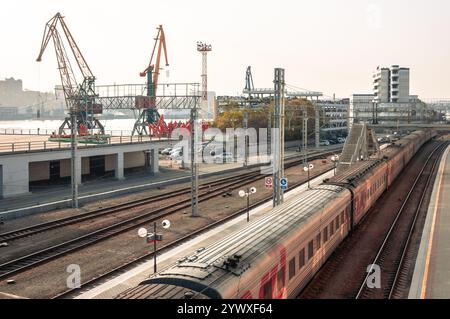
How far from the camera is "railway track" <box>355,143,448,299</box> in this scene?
20.9 meters

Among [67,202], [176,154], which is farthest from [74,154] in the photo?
[176,154]

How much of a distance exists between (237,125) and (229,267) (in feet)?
309

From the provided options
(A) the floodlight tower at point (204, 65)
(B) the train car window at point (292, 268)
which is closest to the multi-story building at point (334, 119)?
(A) the floodlight tower at point (204, 65)

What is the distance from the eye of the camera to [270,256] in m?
15.6

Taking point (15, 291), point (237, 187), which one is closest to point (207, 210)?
point (237, 187)

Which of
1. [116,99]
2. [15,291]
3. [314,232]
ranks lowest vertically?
[15,291]

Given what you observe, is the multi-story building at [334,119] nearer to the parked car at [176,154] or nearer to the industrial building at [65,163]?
the parked car at [176,154]

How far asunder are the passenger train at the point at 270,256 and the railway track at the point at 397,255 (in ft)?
7.15

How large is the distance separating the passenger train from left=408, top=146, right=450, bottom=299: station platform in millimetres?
3990

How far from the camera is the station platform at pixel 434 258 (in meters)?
20.2

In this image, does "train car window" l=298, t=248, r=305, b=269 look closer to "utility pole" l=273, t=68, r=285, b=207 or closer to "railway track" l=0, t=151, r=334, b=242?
"utility pole" l=273, t=68, r=285, b=207

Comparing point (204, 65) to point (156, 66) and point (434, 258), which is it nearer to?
point (156, 66)
